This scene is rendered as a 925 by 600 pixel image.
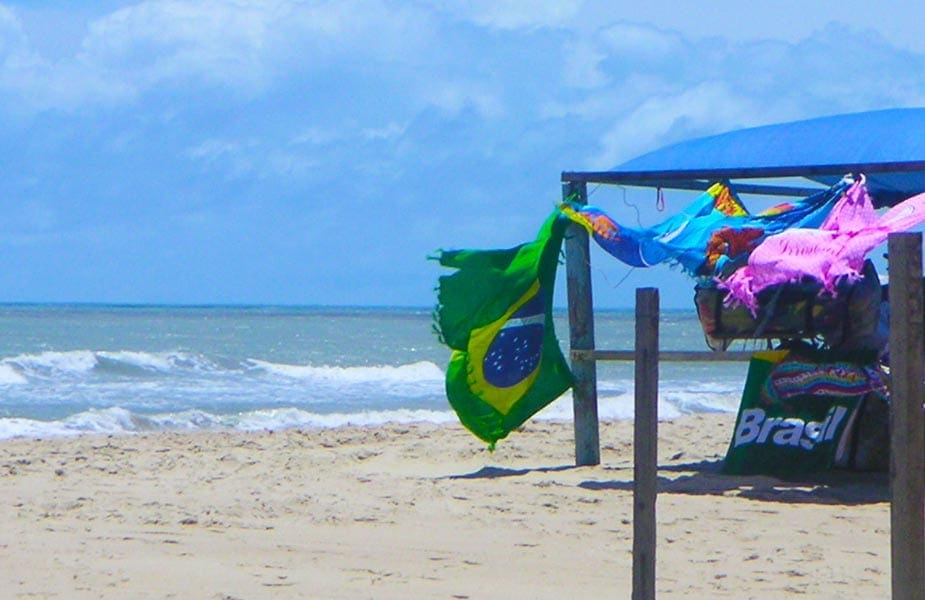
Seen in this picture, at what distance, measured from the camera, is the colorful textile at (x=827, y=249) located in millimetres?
7785

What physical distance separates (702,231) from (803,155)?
0.76 metres

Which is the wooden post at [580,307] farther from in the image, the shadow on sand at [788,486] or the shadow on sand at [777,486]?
the shadow on sand at [788,486]

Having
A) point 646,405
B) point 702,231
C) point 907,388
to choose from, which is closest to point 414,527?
point 702,231

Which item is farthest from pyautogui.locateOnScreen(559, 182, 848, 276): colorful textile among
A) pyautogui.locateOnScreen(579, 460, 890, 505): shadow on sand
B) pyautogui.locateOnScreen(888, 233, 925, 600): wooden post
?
pyautogui.locateOnScreen(888, 233, 925, 600): wooden post

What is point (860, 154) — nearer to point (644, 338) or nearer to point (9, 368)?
point (644, 338)

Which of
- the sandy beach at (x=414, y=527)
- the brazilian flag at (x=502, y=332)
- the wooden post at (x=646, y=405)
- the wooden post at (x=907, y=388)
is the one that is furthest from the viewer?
the brazilian flag at (x=502, y=332)

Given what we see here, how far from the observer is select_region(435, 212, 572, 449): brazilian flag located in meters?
9.05

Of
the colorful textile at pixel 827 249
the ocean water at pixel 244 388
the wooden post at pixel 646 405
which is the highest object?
the colorful textile at pixel 827 249

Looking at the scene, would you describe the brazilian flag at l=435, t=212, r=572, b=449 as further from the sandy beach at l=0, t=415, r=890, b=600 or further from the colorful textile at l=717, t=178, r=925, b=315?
the colorful textile at l=717, t=178, r=925, b=315

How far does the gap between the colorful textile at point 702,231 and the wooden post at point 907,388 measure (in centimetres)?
429

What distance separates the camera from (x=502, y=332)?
905 cm

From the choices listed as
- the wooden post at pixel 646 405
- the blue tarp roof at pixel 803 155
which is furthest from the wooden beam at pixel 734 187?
Answer: the wooden post at pixel 646 405

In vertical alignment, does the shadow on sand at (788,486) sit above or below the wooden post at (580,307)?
below

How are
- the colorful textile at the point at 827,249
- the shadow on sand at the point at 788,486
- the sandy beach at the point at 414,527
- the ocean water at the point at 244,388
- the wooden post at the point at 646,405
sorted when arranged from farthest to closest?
the ocean water at the point at 244,388 → the shadow on sand at the point at 788,486 → the colorful textile at the point at 827,249 → the sandy beach at the point at 414,527 → the wooden post at the point at 646,405
